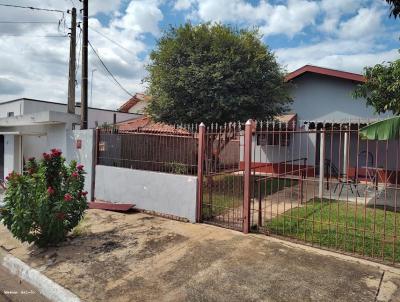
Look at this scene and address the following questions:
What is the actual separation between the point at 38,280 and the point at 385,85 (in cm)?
867

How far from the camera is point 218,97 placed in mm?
9805

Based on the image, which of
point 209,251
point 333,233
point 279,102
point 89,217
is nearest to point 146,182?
point 89,217

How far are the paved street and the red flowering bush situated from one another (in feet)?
2.55

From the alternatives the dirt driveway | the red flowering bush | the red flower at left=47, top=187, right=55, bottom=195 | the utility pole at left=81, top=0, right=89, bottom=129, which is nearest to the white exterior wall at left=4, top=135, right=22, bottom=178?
the utility pole at left=81, top=0, right=89, bottom=129

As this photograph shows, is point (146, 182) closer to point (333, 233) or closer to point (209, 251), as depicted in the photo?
point (209, 251)

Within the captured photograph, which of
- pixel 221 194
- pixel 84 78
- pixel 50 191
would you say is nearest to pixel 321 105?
pixel 221 194

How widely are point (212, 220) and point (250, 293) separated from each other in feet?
9.93

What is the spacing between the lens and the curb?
14.0 ft

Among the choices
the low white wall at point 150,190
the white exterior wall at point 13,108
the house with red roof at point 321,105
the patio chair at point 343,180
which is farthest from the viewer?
the white exterior wall at point 13,108

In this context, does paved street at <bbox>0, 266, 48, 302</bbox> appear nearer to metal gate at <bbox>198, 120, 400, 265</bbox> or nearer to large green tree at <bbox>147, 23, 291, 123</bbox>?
metal gate at <bbox>198, 120, 400, 265</bbox>

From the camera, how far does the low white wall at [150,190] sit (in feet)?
23.9

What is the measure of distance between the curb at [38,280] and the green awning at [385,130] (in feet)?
14.6

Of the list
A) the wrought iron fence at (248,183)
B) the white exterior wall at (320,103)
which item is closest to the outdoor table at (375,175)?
the wrought iron fence at (248,183)

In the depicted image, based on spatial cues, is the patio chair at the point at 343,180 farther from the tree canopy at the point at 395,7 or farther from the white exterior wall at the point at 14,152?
the white exterior wall at the point at 14,152
